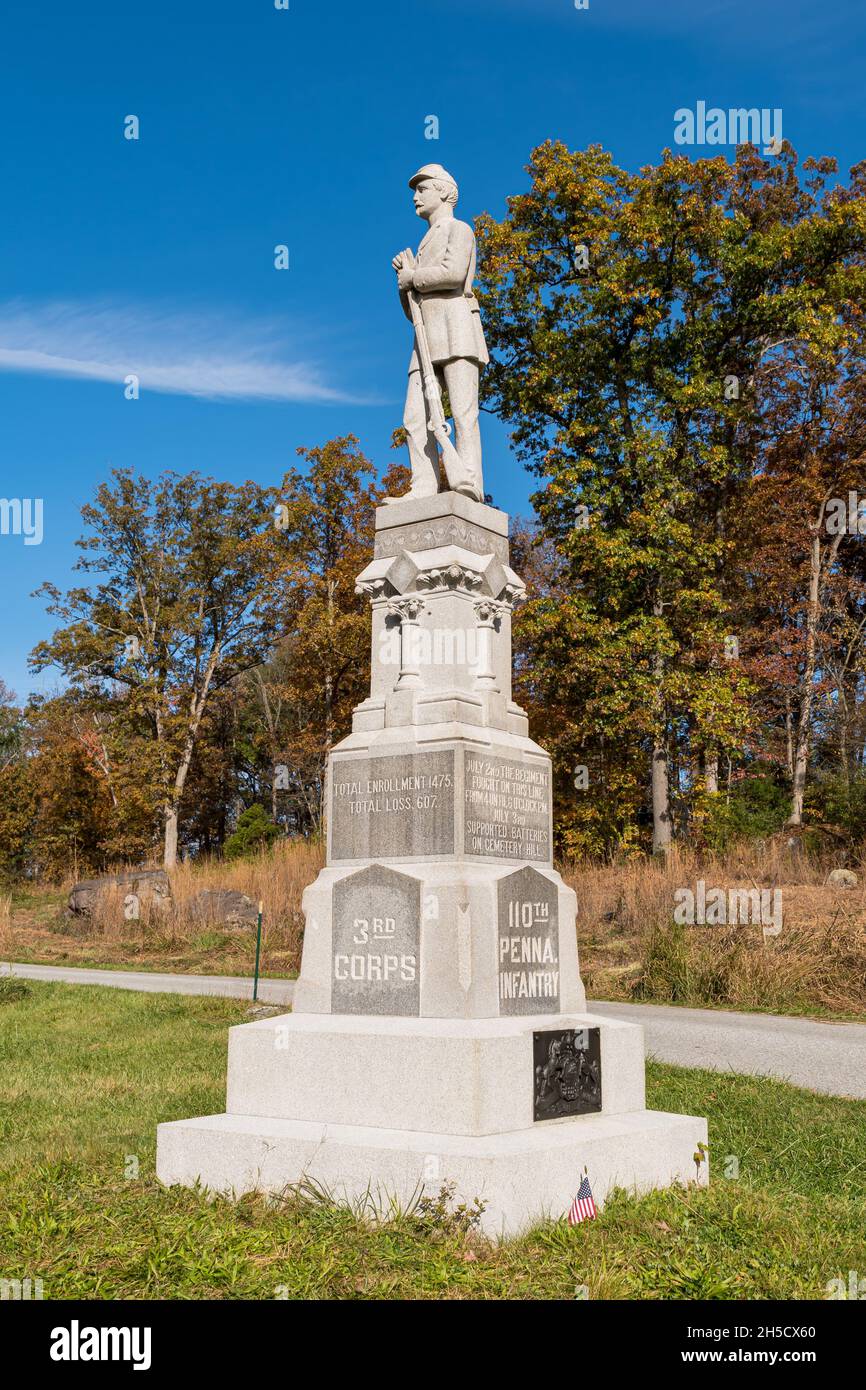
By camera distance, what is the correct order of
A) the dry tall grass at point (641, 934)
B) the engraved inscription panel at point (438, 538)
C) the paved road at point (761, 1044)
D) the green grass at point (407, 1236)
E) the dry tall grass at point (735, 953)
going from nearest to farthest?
the green grass at point (407, 1236) → the engraved inscription panel at point (438, 538) → the paved road at point (761, 1044) → the dry tall grass at point (735, 953) → the dry tall grass at point (641, 934)

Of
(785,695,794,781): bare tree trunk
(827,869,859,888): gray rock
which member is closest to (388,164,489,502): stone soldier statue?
(827,869,859,888): gray rock

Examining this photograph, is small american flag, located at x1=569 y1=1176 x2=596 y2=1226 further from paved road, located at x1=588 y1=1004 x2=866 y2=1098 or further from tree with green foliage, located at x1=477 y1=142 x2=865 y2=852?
tree with green foliage, located at x1=477 y1=142 x2=865 y2=852

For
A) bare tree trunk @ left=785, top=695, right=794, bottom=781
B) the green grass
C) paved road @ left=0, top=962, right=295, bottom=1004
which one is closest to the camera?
the green grass

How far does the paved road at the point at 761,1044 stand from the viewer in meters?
9.48

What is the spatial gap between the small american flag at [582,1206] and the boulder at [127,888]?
18.2 meters

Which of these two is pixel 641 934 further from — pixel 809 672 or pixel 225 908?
pixel 809 672

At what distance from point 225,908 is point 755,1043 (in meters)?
12.8

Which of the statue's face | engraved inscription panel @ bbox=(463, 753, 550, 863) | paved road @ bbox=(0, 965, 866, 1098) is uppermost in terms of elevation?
the statue's face

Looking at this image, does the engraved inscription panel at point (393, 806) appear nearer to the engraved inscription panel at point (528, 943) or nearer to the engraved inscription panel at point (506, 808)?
the engraved inscription panel at point (506, 808)

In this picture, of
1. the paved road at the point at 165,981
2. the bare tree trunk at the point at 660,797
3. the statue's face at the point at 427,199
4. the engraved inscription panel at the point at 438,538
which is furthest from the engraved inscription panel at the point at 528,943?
the bare tree trunk at the point at 660,797

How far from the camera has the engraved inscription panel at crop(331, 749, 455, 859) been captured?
629 cm

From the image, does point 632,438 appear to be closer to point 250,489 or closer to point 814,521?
point 814,521

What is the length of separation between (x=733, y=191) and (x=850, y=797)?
52.5ft

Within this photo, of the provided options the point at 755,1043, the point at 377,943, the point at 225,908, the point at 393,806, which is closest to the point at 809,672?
the point at 225,908
